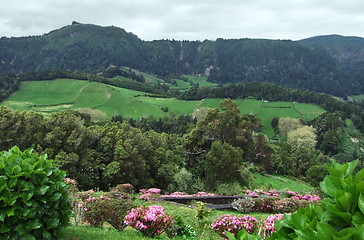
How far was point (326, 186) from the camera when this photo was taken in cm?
245

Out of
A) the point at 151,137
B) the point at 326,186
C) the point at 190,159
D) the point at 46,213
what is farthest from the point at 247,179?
the point at 326,186

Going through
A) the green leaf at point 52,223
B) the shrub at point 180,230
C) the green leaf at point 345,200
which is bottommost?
the shrub at point 180,230

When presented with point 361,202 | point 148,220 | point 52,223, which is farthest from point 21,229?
point 361,202

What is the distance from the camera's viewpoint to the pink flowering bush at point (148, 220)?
799 cm

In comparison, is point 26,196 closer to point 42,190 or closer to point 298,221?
point 42,190

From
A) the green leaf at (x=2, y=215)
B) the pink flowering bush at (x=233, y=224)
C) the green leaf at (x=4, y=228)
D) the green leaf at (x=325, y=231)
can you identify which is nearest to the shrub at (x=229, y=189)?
the pink flowering bush at (x=233, y=224)

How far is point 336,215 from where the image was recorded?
7.57ft

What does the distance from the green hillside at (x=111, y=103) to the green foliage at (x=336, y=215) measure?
93.6 meters

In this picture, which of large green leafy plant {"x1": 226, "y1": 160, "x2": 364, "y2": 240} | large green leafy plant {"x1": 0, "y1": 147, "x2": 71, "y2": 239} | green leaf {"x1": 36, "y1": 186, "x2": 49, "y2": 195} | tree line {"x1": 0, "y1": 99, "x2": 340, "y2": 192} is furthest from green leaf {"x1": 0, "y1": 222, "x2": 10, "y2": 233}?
tree line {"x1": 0, "y1": 99, "x2": 340, "y2": 192}

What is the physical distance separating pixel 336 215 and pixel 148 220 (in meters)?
6.56

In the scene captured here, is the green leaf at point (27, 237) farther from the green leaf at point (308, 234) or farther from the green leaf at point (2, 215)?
the green leaf at point (308, 234)

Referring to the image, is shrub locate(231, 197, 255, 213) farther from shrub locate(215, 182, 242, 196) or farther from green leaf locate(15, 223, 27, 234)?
green leaf locate(15, 223, 27, 234)

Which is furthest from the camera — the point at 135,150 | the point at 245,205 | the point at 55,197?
Answer: the point at 135,150

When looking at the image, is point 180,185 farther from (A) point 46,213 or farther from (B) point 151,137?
(A) point 46,213
